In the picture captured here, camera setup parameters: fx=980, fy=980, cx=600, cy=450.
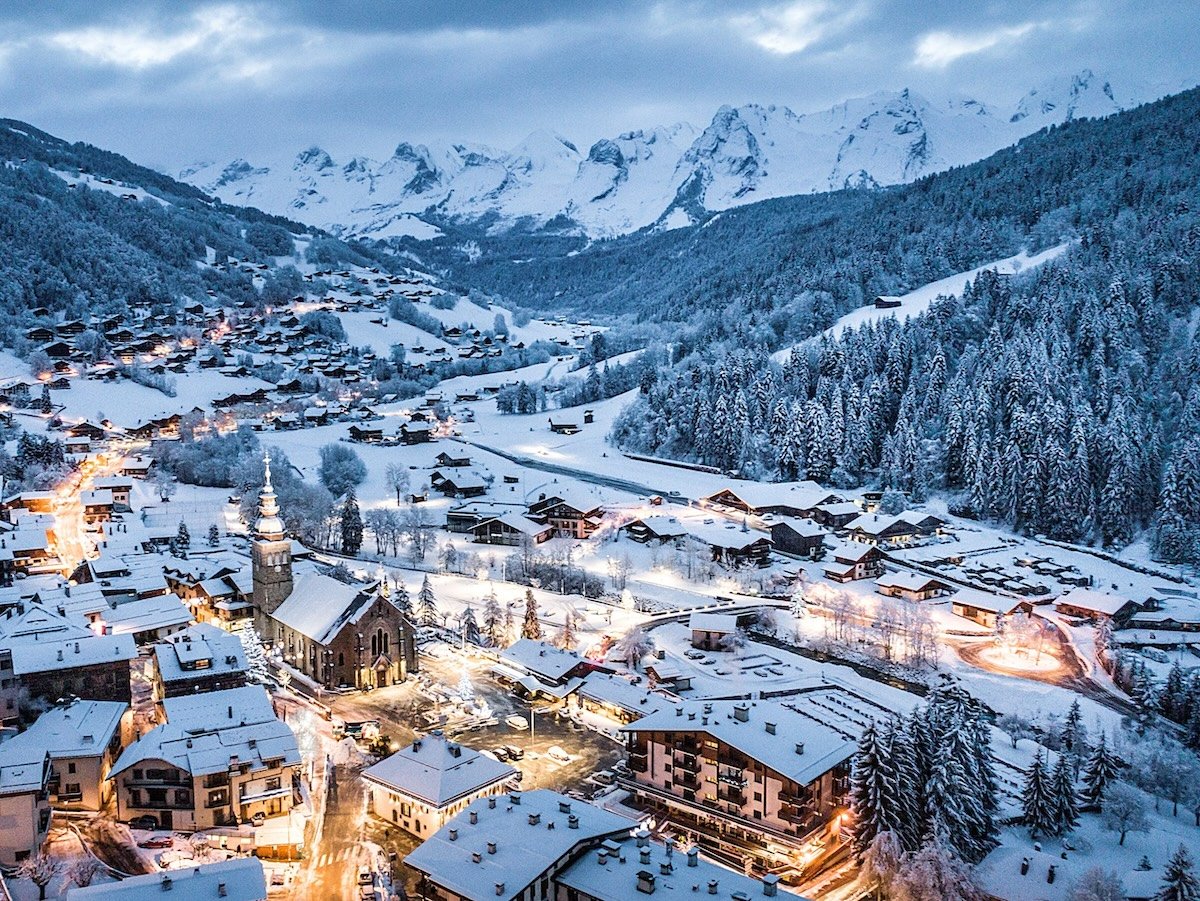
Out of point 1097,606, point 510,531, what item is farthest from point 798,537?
point 1097,606

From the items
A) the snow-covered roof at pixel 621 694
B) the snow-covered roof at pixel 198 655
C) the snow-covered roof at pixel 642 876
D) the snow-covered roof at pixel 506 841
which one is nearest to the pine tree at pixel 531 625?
the snow-covered roof at pixel 621 694

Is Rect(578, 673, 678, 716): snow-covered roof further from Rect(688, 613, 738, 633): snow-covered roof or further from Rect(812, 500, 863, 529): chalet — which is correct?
Rect(812, 500, 863, 529): chalet

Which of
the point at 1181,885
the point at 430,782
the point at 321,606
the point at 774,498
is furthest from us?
the point at 774,498

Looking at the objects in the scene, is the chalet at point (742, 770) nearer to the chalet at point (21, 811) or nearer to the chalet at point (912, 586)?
the chalet at point (21, 811)

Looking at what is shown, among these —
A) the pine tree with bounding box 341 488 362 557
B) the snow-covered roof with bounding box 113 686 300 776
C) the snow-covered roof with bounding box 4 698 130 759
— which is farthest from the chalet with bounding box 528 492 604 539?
the snow-covered roof with bounding box 4 698 130 759

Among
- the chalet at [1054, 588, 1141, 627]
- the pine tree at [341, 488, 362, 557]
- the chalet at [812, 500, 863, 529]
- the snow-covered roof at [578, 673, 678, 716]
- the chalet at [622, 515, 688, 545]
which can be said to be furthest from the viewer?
the chalet at [812, 500, 863, 529]

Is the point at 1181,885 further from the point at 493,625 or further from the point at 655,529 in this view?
the point at 655,529
